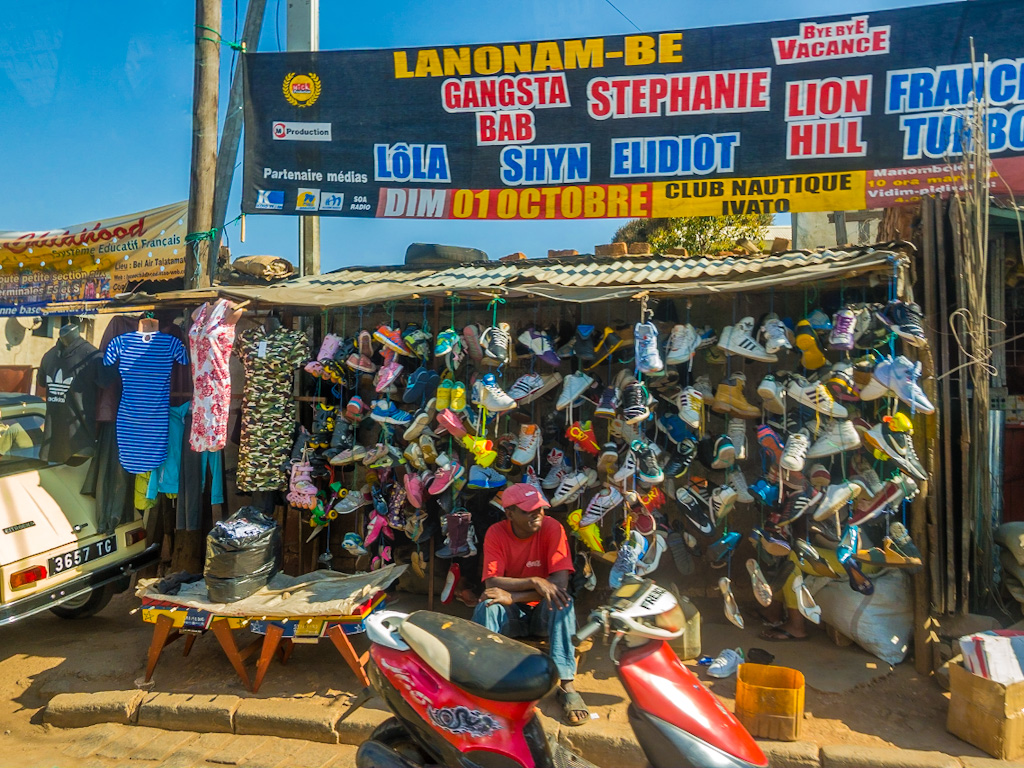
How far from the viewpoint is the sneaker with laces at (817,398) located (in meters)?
4.15

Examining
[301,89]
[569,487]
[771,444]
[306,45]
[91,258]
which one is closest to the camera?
[771,444]

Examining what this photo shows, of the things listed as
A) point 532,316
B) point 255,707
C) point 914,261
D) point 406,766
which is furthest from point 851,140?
A: point 255,707

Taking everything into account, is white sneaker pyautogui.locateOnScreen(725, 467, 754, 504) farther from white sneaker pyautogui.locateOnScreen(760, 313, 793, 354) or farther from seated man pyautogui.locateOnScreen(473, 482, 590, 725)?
seated man pyautogui.locateOnScreen(473, 482, 590, 725)

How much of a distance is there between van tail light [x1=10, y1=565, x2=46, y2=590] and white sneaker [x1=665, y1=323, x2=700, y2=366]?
4.20 m

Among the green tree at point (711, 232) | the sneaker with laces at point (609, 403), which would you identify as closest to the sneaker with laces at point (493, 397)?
the sneaker with laces at point (609, 403)

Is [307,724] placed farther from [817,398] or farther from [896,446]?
[896,446]

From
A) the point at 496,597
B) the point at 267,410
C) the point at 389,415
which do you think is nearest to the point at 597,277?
the point at 389,415

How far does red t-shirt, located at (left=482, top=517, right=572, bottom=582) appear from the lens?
420cm

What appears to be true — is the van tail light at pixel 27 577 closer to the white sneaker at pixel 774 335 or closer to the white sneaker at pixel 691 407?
the white sneaker at pixel 691 407

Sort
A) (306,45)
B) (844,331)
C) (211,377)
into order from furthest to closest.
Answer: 1. (306,45)
2. (211,377)
3. (844,331)

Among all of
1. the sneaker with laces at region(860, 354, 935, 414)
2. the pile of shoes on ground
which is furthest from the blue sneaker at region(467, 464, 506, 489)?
the sneaker with laces at region(860, 354, 935, 414)

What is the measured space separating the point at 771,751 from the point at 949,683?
47.4 inches

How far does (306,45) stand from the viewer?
7.34 m

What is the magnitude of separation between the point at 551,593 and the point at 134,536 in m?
3.39
